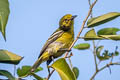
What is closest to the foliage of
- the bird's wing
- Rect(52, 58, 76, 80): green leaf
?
Rect(52, 58, 76, 80): green leaf

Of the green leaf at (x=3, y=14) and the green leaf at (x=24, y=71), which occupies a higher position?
the green leaf at (x=3, y=14)

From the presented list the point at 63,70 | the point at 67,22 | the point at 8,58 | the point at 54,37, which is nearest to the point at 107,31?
the point at 63,70

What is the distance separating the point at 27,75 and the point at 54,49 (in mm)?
1759

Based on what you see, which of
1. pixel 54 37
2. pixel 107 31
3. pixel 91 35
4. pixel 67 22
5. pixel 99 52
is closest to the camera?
pixel 91 35

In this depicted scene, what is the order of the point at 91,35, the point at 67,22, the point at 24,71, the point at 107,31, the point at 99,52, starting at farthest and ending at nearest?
the point at 67,22 → the point at 99,52 → the point at 107,31 → the point at 91,35 → the point at 24,71

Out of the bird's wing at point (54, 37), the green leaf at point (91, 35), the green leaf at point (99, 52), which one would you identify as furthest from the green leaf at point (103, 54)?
the bird's wing at point (54, 37)

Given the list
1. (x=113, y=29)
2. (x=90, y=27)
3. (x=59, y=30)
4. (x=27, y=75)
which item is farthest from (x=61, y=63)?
(x=59, y=30)

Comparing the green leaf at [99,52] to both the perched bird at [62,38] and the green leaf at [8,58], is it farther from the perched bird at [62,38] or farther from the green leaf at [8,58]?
the perched bird at [62,38]

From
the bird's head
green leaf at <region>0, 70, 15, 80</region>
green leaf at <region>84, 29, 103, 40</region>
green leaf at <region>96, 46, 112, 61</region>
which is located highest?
green leaf at <region>84, 29, 103, 40</region>

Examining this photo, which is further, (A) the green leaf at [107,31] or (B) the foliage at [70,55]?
(A) the green leaf at [107,31]

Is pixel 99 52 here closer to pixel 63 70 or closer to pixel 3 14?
pixel 63 70

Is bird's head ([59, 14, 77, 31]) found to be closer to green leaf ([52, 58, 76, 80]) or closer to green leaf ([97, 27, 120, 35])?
green leaf ([97, 27, 120, 35])

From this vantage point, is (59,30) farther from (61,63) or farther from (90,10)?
(61,63)

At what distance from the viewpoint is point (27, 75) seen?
102cm
